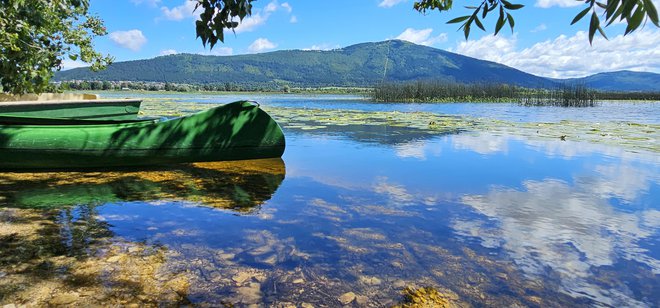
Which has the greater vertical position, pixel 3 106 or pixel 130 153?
pixel 3 106

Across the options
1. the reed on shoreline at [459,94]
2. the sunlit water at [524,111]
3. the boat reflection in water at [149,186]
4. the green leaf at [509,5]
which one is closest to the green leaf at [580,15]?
the green leaf at [509,5]

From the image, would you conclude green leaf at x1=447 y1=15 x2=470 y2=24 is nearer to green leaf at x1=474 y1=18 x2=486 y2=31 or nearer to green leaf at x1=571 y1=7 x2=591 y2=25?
green leaf at x1=474 y1=18 x2=486 y2=31

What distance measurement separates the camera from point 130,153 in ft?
24.3

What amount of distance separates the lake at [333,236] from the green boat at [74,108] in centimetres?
296

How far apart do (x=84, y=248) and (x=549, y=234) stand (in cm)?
455

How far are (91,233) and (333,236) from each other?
235 cm

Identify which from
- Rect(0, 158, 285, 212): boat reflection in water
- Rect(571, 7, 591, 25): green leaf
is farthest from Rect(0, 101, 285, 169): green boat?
Rect(571, 7, 591, 25): green leaf

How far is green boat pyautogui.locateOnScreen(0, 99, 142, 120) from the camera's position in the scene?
8.95 meters

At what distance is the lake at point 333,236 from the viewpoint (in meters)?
2.94

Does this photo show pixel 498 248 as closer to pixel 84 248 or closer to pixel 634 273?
pixel 634 273

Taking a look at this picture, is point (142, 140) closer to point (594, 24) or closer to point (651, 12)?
point (594, 24)

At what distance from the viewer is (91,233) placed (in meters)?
3.99

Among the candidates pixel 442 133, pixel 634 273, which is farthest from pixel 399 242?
pixel 442 133

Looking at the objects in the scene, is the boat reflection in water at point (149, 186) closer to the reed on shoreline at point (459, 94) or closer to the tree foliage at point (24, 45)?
the tree foliage at point (24, 45)
